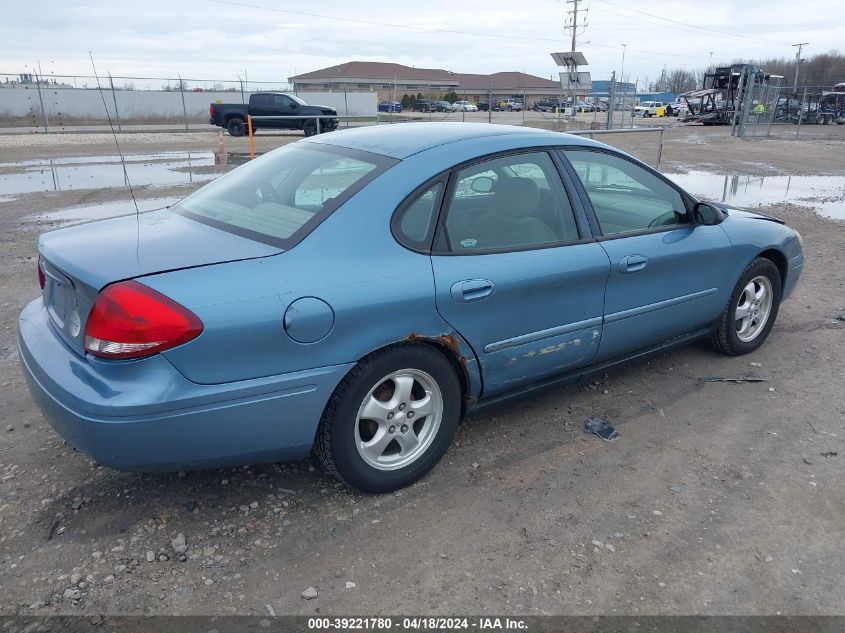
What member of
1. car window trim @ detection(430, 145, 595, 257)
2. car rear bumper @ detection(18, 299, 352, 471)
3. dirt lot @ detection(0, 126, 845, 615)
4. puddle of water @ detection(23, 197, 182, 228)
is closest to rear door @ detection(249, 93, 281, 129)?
puddle of water @ detection(23, 197, 182, 228)

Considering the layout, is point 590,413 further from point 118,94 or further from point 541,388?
point 118,94

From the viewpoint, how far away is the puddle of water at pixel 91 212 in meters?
9.16

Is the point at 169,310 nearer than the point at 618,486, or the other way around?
the point at 169,310

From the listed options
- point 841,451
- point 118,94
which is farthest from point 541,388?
point 118,94

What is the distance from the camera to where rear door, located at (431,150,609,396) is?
3064 mm

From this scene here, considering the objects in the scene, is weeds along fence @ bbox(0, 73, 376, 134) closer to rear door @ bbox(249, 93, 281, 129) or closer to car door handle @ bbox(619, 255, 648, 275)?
rear door @ bbox(249, 93, 281, 129)

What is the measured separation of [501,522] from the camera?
9.45ft

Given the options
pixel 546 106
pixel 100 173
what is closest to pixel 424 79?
pixel 546 106

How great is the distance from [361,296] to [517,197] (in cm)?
119

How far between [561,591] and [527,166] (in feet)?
6.82

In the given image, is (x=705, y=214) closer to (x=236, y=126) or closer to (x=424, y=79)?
(x=236, y=126)

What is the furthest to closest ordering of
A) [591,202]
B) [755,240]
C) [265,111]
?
[265,111]
[755,240]
[591,202]

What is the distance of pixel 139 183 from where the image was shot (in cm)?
1303

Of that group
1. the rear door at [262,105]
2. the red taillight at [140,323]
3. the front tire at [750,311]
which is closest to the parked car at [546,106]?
the rear door at [262,105]
